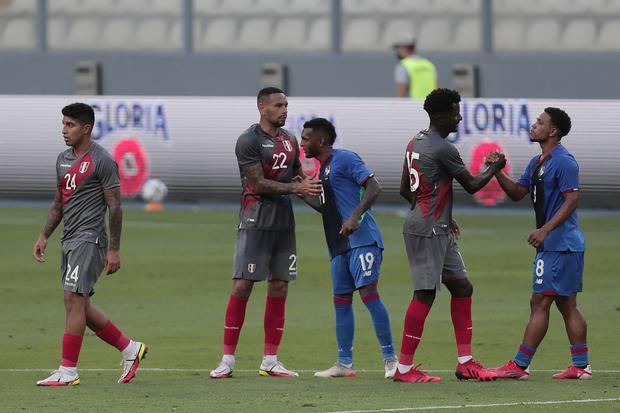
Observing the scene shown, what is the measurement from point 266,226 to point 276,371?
40.8 inches

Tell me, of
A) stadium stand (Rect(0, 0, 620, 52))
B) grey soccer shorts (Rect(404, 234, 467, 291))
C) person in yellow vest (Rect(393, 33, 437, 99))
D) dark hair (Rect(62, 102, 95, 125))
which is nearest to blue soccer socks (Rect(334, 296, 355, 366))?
grey soccer shorts (Rect(404, 234, 467, 291))

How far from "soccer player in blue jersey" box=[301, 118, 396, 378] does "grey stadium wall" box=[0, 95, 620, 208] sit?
330 inches

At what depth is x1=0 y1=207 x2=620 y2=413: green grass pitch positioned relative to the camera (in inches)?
412

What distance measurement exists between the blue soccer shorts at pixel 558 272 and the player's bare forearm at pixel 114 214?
287 cm

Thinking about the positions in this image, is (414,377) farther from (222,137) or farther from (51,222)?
(222,137)

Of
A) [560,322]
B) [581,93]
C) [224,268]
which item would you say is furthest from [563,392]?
[581,93]

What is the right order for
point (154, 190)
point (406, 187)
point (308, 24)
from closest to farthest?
point (406, 187) < point (154, 190) < point (308, 24)

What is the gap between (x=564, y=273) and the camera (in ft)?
37.1

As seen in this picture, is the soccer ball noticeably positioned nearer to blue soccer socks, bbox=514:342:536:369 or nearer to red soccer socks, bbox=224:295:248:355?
red soccer socks, bbox=224:295:248:355

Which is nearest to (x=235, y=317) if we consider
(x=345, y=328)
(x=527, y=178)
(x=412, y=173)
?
(x=345, y=328)

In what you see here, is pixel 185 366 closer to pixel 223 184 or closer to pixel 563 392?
pixel 563 392

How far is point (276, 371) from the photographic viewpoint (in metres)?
11.9

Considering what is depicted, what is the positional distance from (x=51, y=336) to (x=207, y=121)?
25.5 ft

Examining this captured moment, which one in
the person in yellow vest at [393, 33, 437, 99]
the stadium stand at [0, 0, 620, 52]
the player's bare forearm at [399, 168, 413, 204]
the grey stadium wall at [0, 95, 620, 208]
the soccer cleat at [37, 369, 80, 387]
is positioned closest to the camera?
the soccer cleat at [37, 369, 80, 387]
